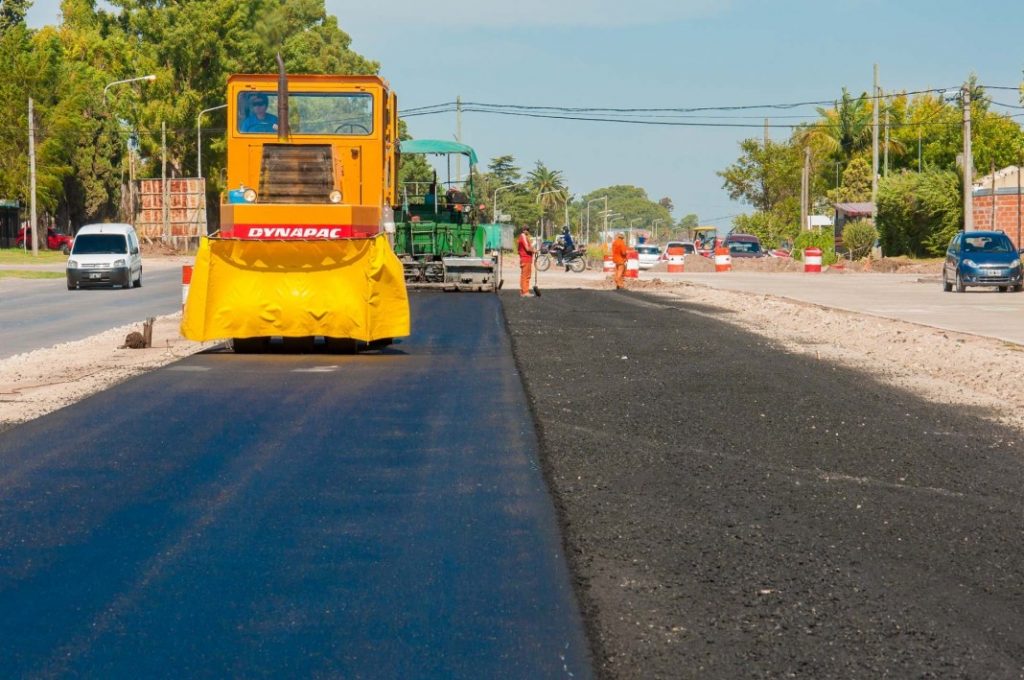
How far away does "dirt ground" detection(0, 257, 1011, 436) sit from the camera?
47.7 ft

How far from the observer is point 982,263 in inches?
1539

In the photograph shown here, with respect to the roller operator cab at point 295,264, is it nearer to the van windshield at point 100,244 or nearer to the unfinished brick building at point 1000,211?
the van windshield at point 100,244

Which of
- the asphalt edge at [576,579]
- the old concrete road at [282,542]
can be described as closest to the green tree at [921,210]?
the old concrete road at [282,542]

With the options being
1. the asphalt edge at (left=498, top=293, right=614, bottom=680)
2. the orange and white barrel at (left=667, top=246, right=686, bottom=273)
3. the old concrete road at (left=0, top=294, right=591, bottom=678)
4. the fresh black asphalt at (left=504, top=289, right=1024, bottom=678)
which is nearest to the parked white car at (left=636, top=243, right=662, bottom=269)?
the orange and white barrel at (left=667, top=246, right=686, bottom=273)

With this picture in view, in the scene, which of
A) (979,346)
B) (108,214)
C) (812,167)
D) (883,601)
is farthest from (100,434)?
Result: (812,167)

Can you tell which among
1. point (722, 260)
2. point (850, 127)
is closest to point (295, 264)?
point (722, 260)

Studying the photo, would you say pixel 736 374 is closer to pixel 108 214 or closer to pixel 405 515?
pixel 405 515

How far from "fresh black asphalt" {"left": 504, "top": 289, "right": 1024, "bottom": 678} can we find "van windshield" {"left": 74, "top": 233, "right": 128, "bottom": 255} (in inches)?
1176

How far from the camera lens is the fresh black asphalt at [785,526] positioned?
5.71 meters

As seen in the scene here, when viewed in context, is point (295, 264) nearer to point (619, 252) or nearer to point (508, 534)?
point (508, 534)

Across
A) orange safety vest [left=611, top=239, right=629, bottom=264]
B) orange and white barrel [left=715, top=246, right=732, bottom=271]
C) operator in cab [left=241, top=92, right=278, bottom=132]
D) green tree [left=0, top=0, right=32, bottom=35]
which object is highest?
green tree [left=0, top=0, right=32, bottom=35]

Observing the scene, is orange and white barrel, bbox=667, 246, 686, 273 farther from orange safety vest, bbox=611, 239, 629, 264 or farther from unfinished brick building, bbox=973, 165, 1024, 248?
orange safety vest, bbox=611, 239, 629, 264

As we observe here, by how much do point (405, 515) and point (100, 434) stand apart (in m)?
4.03

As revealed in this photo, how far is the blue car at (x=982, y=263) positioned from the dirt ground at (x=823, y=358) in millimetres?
10787
